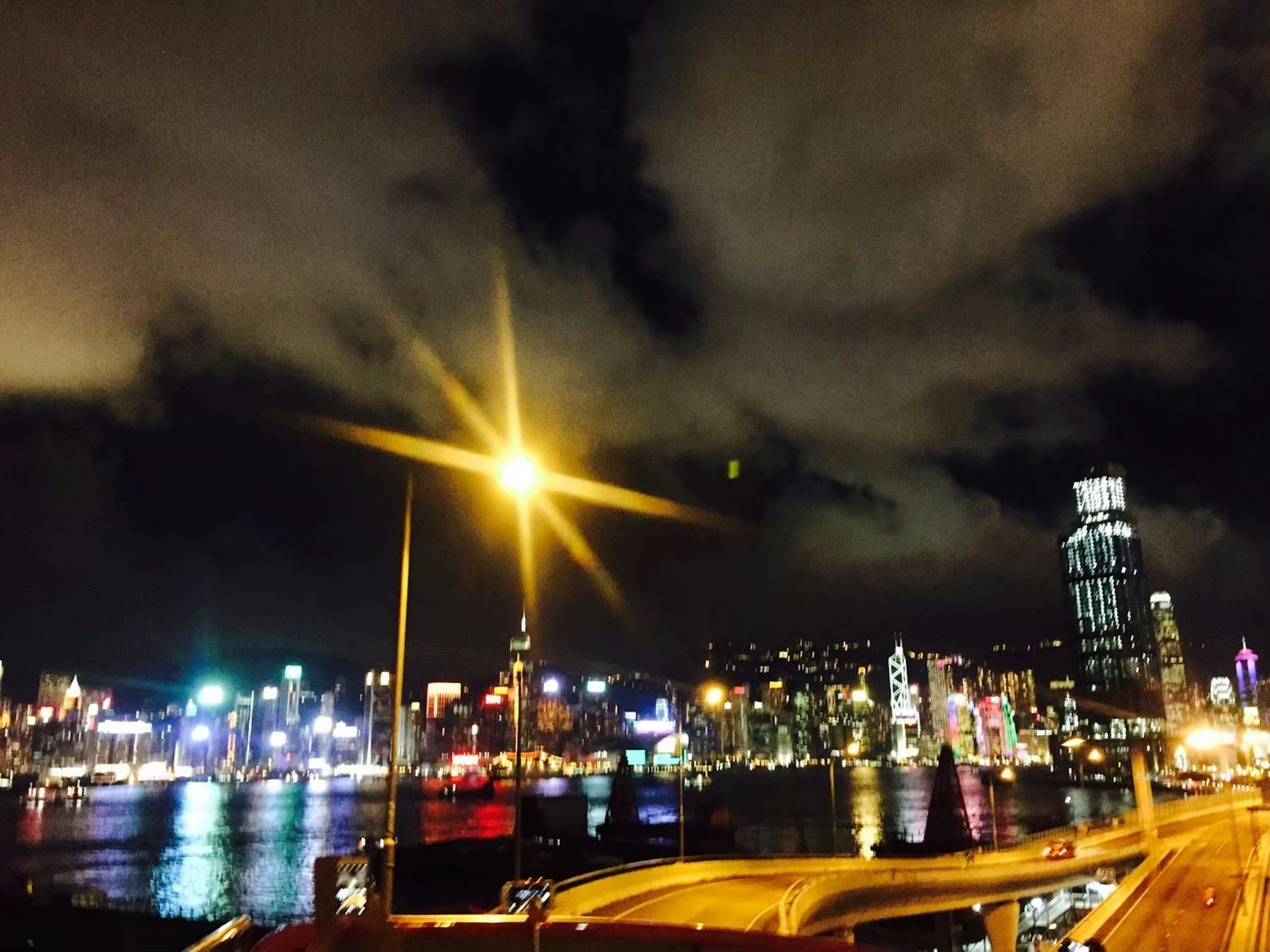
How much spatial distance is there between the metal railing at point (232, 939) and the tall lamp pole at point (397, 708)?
3901mm

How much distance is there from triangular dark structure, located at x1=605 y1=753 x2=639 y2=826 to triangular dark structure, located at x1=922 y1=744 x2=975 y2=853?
1014 inches

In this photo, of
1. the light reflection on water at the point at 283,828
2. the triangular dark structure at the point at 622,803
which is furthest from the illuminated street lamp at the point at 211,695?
the triangular dark structure at the point at 622,803

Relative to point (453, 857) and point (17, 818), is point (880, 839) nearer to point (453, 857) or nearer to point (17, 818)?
point (453, 857)

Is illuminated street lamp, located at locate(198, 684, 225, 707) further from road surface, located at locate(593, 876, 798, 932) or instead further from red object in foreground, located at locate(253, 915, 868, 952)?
red object in foreground, located at locate(253, 915, 868, 952)

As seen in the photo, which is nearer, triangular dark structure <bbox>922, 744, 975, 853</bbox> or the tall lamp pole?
the tall lamp pole

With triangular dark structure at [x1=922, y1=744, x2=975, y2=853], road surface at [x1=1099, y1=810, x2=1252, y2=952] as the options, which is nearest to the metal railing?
road surface at [x1=1099, y1=810, x2=1252, y2=952]

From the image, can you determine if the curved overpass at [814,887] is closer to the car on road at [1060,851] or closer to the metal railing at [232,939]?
the car on road at [1060,851]

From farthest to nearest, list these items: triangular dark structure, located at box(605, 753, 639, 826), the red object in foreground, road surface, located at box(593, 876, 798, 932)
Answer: triangular dark structure, located at box(605, 753, 639, 826), road surface, located at box(593, 876, 798, 932), the red object in foreground

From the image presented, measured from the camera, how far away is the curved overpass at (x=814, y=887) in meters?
23.0

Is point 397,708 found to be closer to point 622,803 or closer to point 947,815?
point 947,815

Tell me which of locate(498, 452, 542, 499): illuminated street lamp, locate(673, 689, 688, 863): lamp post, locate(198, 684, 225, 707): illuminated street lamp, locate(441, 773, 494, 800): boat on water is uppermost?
locate(498, 452, 542, 499): illuminated street lamp

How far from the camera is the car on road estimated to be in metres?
41.8

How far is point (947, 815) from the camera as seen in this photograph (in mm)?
61156

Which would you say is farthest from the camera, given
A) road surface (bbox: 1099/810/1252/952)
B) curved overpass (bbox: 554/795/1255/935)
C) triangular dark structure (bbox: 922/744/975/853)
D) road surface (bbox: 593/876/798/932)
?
triangular dark structure (bbox: 922/744/975/853)
